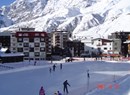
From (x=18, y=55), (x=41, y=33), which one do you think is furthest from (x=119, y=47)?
→ (x=18, y=55)

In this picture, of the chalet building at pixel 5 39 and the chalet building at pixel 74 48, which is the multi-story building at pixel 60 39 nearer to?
the chalet building at pixel 74 48

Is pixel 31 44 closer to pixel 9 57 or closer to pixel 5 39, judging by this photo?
pixel 5 39

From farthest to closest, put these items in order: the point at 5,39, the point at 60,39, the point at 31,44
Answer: the point at 60,39 → the point at 5,39 → the point at 31,44

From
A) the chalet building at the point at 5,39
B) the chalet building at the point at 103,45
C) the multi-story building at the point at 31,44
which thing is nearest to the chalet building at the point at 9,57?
the multi-story building at the point at 31,44

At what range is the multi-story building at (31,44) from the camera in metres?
102

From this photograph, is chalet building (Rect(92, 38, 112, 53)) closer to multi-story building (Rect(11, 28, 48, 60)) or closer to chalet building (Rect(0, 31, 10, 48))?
multi-story building (Rect(11, 28, 48, 60))

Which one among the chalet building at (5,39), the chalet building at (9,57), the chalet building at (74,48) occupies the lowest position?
the chalet building at (9,57)

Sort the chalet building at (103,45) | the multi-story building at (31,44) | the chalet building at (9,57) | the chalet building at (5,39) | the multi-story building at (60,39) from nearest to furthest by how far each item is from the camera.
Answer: the chalet building at (9,57), the multi-story building at (31,44), the chalet building at (5,39), the chalet building at (103,45), the multi-story building at (60,39)

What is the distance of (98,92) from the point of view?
27.2m

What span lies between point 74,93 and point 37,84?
697cm

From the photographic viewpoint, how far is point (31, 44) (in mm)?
103812

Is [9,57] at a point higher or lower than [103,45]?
lower

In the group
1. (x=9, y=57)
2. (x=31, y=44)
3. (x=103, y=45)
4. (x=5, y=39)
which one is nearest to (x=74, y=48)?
(x=103, y=45)

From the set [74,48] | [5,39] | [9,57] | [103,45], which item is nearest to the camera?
[9,57]
